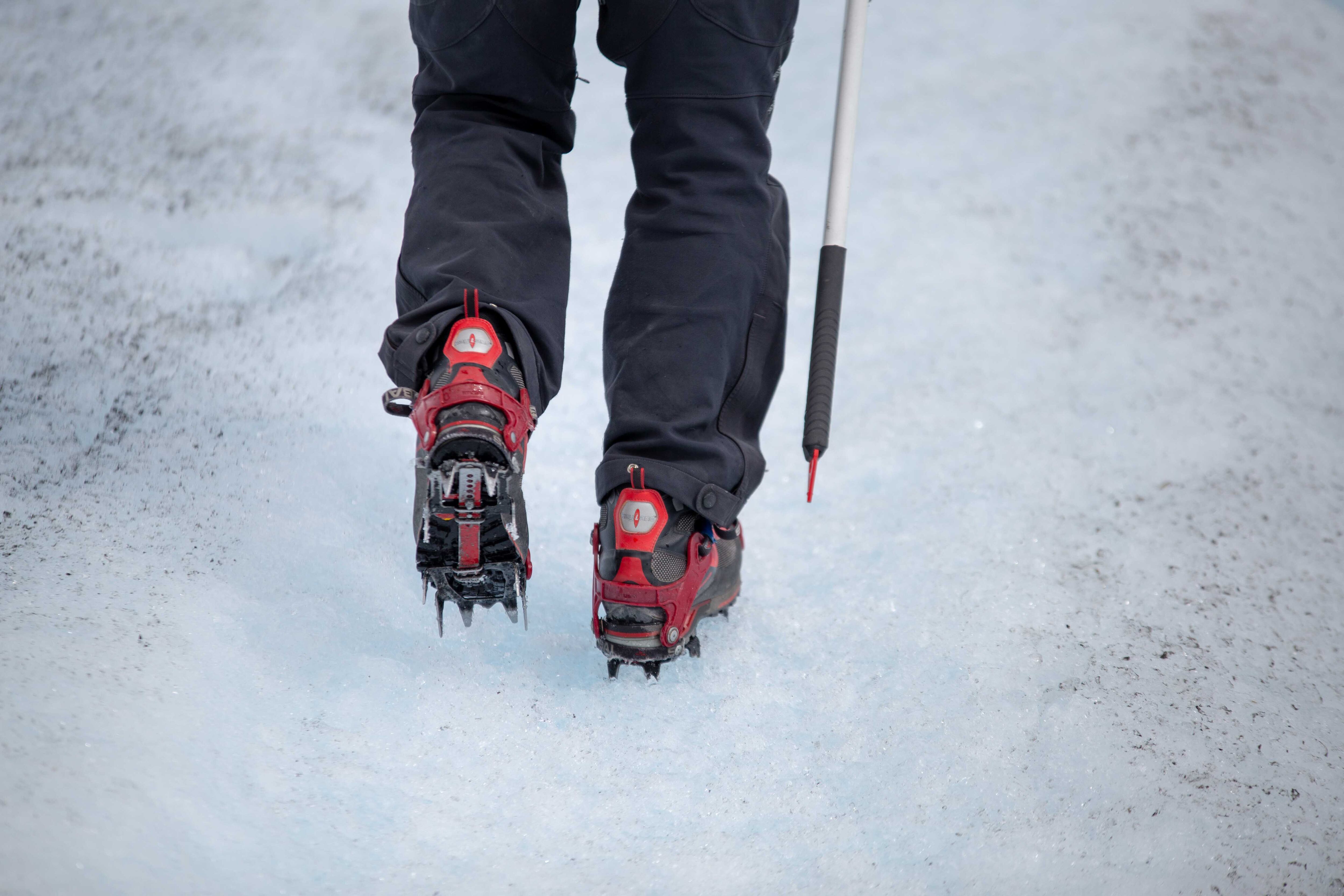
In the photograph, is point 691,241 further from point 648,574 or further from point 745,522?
point 745,522

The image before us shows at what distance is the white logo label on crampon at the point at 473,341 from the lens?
0.89m

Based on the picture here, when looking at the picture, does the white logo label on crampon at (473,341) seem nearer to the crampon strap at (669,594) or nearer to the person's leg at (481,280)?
the person's leg at (481,280)

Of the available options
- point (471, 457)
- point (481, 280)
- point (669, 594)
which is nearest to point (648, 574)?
point (669, 594)

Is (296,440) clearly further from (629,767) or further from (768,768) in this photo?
(768,768)

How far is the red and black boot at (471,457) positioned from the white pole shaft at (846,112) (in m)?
0.49

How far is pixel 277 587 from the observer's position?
110 cm

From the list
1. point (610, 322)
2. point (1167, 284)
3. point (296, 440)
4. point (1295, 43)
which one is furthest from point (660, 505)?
point (1295, 43)

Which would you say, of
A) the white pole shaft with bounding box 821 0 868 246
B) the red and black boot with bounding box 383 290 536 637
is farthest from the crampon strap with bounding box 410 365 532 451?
the white pole shaft with bounding box 821 0 868 246

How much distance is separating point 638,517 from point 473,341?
0.25 metres

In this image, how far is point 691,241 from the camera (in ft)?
3.33

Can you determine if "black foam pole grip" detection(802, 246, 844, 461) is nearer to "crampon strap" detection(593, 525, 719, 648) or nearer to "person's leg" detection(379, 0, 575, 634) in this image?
"crampon strap" detection(593, 525, 719, 648)

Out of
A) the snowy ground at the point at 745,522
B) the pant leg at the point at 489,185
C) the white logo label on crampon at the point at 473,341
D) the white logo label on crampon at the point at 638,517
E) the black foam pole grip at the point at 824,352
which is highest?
the pant leg at the point at 489,185

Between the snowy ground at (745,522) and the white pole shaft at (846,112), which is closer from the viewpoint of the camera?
the snowy ground at (745,522)

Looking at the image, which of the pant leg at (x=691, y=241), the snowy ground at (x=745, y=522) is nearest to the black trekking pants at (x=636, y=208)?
the pant leg at (x=691, y=241)
